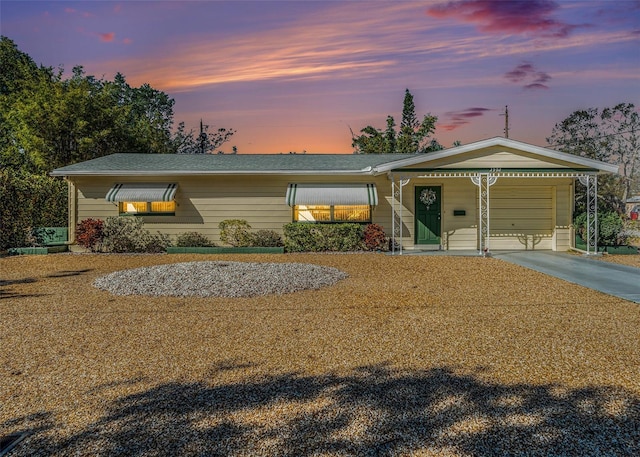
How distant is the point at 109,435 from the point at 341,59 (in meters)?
15.4

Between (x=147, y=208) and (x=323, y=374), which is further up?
(x=147, y=208)

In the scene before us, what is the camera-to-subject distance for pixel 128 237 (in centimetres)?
1504

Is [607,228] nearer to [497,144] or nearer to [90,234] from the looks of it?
[497,144]

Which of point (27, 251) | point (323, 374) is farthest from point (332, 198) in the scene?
point (323, 374)

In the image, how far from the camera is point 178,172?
1486cm

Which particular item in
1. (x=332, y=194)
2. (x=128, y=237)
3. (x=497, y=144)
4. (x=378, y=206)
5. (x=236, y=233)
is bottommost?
(x=128, y=237)

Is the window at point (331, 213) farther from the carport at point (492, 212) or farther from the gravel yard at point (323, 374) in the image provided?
the gravel yard at point (323, 374)

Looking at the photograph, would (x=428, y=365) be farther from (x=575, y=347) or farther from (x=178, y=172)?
(x=178, y=172)

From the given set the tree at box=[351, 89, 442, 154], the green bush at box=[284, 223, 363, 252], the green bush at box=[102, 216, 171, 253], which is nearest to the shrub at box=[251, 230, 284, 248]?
the green bush at box=[284, 223, 363, 252]

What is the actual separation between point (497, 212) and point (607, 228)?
3.42m

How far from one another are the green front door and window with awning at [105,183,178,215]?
341 inches

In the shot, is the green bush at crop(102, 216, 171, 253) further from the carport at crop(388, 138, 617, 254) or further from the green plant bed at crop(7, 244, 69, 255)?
the carport at crop(388, 138, 617, 254)

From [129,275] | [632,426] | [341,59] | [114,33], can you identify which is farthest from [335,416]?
[114,33]

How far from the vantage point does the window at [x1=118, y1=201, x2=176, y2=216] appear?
15.5 meters
